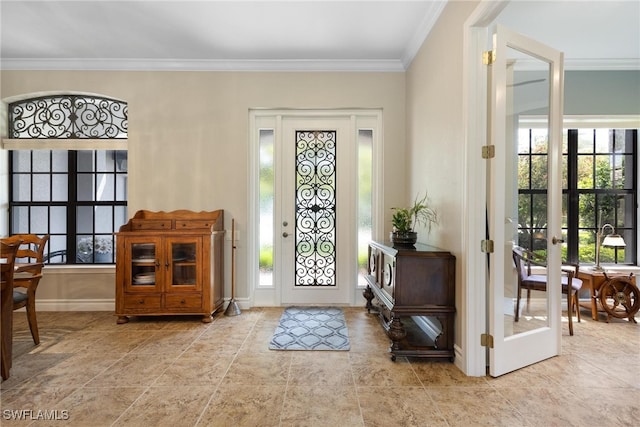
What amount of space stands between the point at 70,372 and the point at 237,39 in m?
3.23

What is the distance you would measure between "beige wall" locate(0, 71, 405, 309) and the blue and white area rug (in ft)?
2.41

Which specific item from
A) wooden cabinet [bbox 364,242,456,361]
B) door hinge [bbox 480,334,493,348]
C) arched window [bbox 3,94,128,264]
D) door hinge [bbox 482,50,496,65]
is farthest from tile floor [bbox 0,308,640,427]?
door hinge [bbox 482,50,496,65]

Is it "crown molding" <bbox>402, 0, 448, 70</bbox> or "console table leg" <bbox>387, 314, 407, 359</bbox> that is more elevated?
"crown molding" <bbox>402, 0, 448, 70</bbox>

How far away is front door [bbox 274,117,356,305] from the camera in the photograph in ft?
13.5

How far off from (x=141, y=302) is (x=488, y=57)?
12.3 feet

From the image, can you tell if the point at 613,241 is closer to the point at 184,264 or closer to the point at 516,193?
the point at 516,193

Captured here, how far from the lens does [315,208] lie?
13.6 feet

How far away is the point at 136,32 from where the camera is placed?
3.36m

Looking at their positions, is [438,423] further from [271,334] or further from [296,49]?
[296,49]

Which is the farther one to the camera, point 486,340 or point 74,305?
point 74,305

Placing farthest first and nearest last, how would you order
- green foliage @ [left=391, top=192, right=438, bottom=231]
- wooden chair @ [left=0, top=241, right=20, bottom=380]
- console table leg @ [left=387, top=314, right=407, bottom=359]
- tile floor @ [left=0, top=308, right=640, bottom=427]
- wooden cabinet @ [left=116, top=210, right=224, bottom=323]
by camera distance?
wooden cabinet @ [left=116, top=210, right=224, bottom=323] < green foliage @ [left=391, top=192, right=438, bottom=231] < console table leg @ [left=387, top=314, right=407, bottom=359] < wooden chair @ [left=0, top=241, right=20, bottom=380] < tile floor @ [left=0, top=308, right=640, bottom=427]

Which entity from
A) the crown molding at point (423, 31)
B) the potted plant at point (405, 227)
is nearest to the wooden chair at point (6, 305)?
the potted plant at point (405, 227)

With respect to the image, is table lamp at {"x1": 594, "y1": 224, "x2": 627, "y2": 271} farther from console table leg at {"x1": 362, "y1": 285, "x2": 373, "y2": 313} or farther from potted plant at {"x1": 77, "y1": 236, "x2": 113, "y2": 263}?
potted plant at {"x1": 77, "y1": 236, "x2": 113, "y2": 263}

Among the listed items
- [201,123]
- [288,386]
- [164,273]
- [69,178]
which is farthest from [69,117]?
[288,386]
